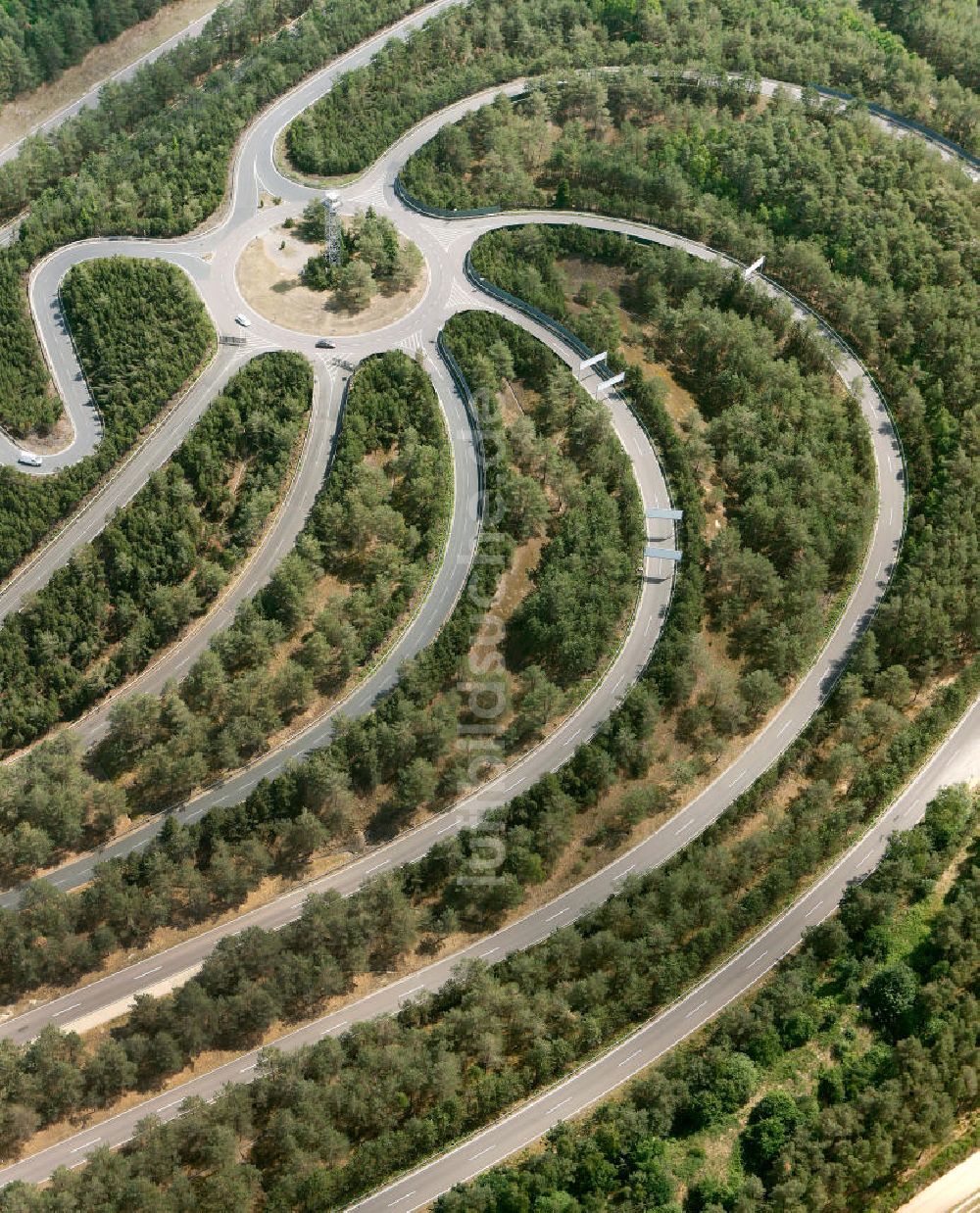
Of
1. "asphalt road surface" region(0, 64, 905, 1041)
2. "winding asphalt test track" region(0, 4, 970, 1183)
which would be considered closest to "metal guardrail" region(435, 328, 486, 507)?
"asphalt road surface" region(0, 64, 905, 1041)

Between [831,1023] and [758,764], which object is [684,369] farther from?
[831,1023]

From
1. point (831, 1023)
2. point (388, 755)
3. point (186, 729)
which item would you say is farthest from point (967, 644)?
point (186, 729)

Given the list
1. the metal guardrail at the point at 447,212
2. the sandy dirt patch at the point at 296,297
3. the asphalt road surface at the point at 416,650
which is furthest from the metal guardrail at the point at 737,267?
the sandy dirt patch at the point at 296,297

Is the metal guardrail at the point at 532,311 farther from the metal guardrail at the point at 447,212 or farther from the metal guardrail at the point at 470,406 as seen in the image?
the metal guardrail at the point at 470,406

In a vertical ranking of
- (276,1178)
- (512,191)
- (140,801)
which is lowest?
(276,1178)

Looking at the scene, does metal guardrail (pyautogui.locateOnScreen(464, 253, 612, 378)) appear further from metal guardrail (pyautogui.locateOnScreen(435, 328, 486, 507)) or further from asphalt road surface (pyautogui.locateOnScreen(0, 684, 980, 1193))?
asphalt road surface (pyautogui.locateOnScreen(0, 684, 980, 1193))

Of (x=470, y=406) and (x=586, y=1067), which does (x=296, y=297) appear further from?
(x=586, y=1067)

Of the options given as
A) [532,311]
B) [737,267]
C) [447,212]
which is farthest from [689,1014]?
[447,212]
